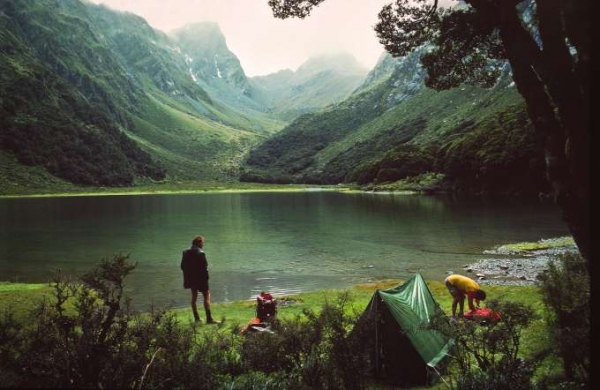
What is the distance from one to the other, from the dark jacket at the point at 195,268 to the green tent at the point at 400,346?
27.0 feet

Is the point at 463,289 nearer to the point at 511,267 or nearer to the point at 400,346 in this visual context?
the point at 400,346

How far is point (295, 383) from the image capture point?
8.32 meters

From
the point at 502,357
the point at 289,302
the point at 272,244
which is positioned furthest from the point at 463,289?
the point at 272,244

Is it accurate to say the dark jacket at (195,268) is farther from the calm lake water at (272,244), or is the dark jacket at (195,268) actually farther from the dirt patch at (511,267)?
the dirt patch at (511,267)

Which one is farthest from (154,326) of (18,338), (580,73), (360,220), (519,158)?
(519,158)

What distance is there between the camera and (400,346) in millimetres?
11422

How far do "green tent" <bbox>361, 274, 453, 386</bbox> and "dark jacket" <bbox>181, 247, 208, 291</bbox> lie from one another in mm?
8234

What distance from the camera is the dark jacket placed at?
58.2ft

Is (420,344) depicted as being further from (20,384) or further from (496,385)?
(20,384)

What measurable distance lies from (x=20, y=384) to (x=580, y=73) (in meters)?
10.4

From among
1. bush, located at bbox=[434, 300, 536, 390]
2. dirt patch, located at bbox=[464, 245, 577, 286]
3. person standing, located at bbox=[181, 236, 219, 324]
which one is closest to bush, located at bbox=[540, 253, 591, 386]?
bush, located at bbox=[434, 300, 536, 390]

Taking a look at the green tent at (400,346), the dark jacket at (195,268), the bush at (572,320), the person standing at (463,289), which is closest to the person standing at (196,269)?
the dark jacket at (195,268)

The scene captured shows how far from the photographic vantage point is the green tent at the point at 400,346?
11.3 meters

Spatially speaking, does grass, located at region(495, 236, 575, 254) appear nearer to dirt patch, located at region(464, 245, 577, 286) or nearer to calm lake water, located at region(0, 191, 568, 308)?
dirt patch, located at region(464, 245, 577, 286)
